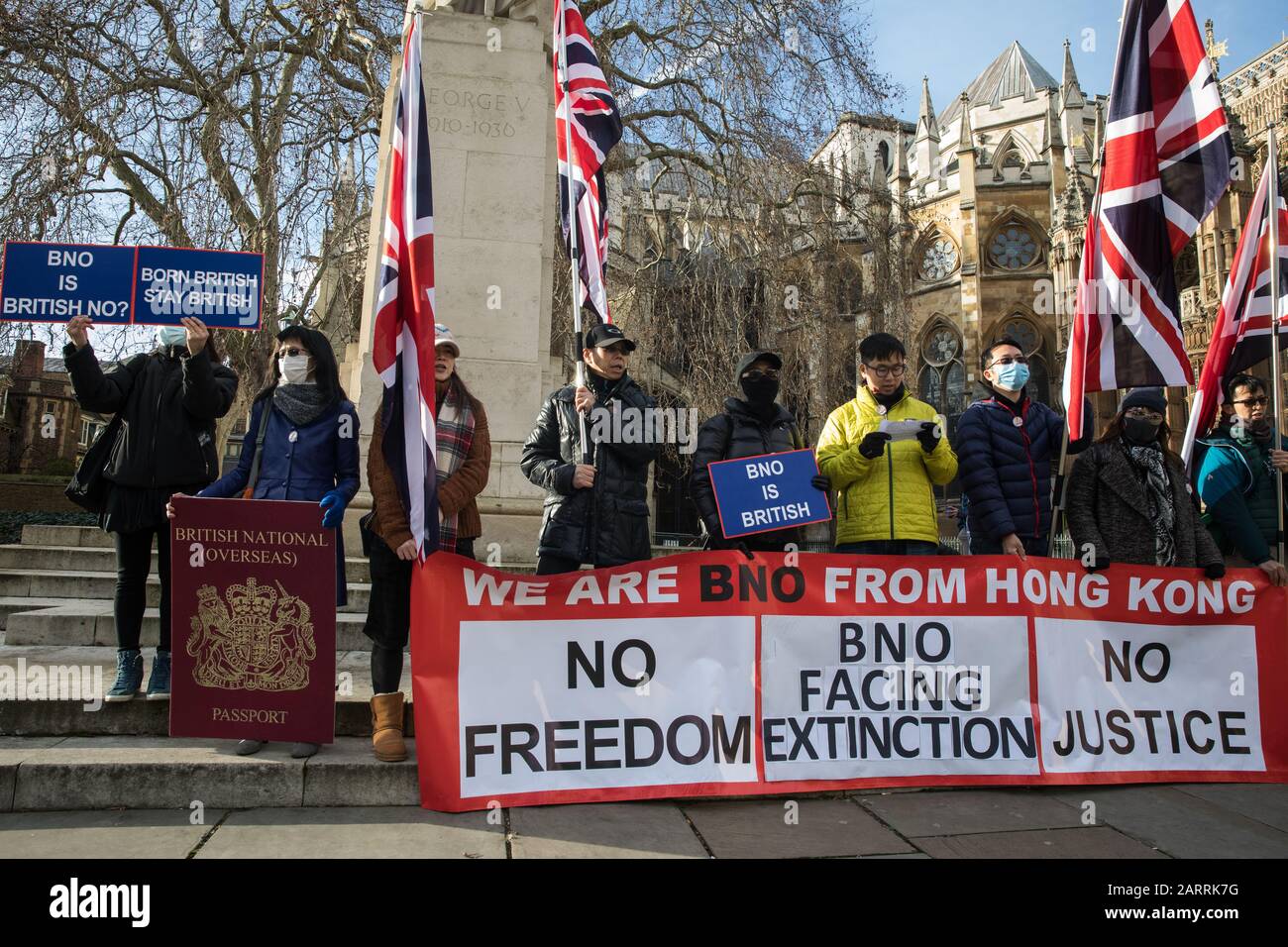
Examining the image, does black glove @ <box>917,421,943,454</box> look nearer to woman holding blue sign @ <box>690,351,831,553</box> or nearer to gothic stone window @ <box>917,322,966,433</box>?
woman holding blue sign @ <box>690,351,831,553</box>

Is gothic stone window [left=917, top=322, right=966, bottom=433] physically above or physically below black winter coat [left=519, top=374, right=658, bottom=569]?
above

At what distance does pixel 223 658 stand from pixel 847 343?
14427mm

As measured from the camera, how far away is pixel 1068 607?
180 inches

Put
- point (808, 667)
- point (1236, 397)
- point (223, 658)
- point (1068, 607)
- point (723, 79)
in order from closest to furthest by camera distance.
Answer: point (223, 658) → point (808, 667) → point (1068, 607) → point (1236, 397) → point (723, 79)

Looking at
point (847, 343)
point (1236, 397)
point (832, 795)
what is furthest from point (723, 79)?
point (832, 795)

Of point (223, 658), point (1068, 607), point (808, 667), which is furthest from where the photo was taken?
point (1068, 607)

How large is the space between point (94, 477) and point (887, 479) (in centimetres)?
402

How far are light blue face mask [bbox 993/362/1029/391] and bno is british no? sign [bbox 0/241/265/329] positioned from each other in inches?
155

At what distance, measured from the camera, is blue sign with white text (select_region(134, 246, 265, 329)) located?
4.30 metres

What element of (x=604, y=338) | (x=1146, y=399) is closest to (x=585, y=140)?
(x=604, y=338)

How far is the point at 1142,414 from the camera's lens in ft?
16.4

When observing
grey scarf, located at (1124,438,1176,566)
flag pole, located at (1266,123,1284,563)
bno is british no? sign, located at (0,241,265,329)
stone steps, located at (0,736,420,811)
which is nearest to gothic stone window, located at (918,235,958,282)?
flag pole, located at (1266,123,1284,563)

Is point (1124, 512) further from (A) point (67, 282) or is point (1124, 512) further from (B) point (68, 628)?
(B) point (68, 628)
